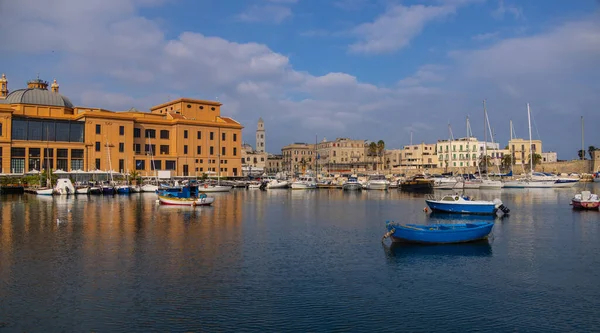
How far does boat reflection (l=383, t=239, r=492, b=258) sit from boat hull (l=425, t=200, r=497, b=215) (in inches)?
623

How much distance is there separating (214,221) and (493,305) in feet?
89.7

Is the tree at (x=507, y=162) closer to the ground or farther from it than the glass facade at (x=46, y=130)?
closer to the ground

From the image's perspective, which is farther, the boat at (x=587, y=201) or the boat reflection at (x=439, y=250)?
the boat at (x=587, y=201)

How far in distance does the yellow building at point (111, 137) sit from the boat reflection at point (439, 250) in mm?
71304

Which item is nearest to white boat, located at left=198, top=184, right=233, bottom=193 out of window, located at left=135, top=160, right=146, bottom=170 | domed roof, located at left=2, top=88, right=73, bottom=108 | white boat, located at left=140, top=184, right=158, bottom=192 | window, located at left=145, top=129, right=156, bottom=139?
white boat, located at left=140, top=184, right=158, bottom=192

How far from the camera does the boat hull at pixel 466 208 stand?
146 feet

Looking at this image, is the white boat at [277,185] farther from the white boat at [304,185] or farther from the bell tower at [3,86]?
the bell tower at [3,86]

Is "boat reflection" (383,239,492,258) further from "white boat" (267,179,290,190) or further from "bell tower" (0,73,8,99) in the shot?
"bell tower" (0,73,8,99)

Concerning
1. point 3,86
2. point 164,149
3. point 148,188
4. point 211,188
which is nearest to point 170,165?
point 164,149

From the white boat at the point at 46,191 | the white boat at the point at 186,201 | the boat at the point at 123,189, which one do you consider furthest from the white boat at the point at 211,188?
the white boat at the point at 186,201

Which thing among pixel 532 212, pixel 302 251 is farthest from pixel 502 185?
pixel 302 251

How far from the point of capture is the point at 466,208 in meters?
45.1

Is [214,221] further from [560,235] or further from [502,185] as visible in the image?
[502,185]

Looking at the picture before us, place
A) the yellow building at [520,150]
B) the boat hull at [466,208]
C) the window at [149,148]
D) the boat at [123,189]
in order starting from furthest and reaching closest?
the yellow building at [520,150] → the window at [149,148] → the boat at [123,189] → the boat hull at [466,208]
